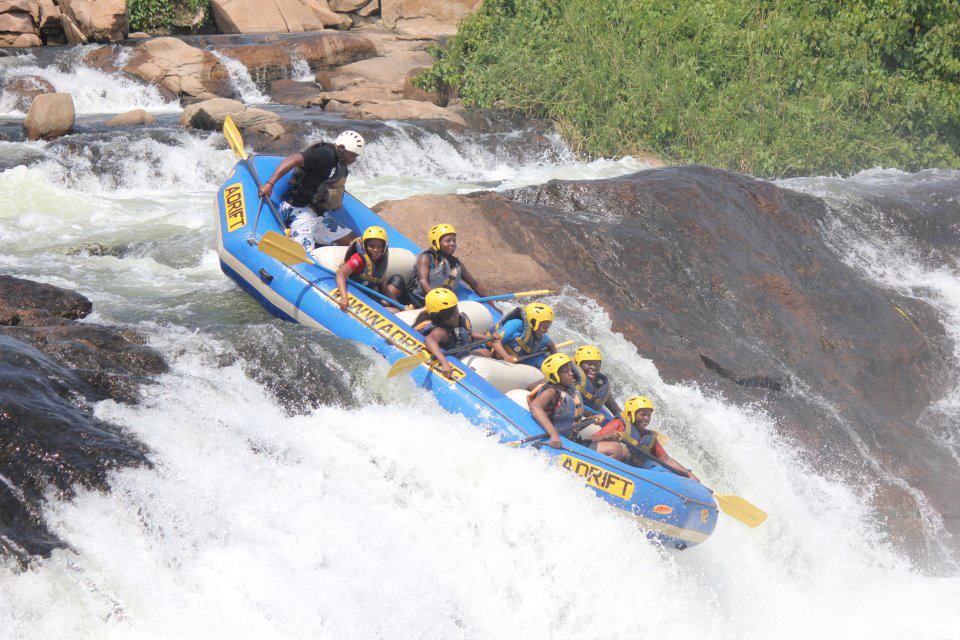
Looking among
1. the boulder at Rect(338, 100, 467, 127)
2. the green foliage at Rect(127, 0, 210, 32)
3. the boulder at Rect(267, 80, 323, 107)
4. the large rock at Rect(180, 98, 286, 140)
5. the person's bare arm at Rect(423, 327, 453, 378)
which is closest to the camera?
the person's bare arm at Rect(423, 327, 453, 378)

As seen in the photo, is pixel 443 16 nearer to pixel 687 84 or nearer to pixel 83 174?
pixel 687 84

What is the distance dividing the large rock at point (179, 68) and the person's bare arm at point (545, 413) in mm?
14062

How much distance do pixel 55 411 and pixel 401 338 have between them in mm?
2478

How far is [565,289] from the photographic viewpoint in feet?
30.2

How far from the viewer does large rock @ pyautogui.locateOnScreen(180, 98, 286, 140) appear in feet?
47.4

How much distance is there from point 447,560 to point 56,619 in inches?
78.4

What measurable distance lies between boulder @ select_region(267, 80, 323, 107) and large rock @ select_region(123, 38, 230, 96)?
0.92m

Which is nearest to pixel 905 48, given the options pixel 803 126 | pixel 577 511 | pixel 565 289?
pixel 803 126

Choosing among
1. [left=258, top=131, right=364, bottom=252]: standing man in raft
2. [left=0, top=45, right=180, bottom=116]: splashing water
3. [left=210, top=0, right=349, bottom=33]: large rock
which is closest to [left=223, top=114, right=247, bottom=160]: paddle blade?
[left=258, top=131, right=364, bottom=252]: standing man in raft

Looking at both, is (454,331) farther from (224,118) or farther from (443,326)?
(224,118)

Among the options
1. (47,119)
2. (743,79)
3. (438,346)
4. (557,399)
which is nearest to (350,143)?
(438,346)

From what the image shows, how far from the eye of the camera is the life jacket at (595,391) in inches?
275

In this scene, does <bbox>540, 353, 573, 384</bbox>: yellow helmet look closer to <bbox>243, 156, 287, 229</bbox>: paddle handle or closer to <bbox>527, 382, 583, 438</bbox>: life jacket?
<bbox>527, 382, 583, 438</bbox>: life jacket

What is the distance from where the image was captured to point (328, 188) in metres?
8.56
